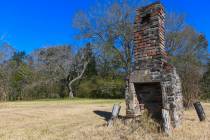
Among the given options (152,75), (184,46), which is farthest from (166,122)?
(184,46)

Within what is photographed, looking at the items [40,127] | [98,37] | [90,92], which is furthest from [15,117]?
[90,92]

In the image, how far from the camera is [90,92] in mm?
30266

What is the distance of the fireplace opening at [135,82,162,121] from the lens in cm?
833

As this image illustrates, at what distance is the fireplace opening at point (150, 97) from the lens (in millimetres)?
8328

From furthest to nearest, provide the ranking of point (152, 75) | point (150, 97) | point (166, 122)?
1. point (150, 97)
2. point (152, 75)
3. point (166, 122)

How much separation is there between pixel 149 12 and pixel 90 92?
2255 cm

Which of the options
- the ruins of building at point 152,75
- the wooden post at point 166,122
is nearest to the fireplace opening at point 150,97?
the ruins of building at point 152,75

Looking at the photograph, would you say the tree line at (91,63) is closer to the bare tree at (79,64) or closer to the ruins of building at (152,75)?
the bare tree at (79,64)

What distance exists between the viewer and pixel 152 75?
26.2ft

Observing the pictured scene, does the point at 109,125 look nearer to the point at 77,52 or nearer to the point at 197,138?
the point at 197,138

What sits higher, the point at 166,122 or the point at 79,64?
the point at 79,64

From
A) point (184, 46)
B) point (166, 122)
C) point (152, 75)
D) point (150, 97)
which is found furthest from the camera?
point (184, 46)

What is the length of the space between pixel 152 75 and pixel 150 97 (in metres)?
0.93

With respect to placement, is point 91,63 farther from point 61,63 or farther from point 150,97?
point 150,97
